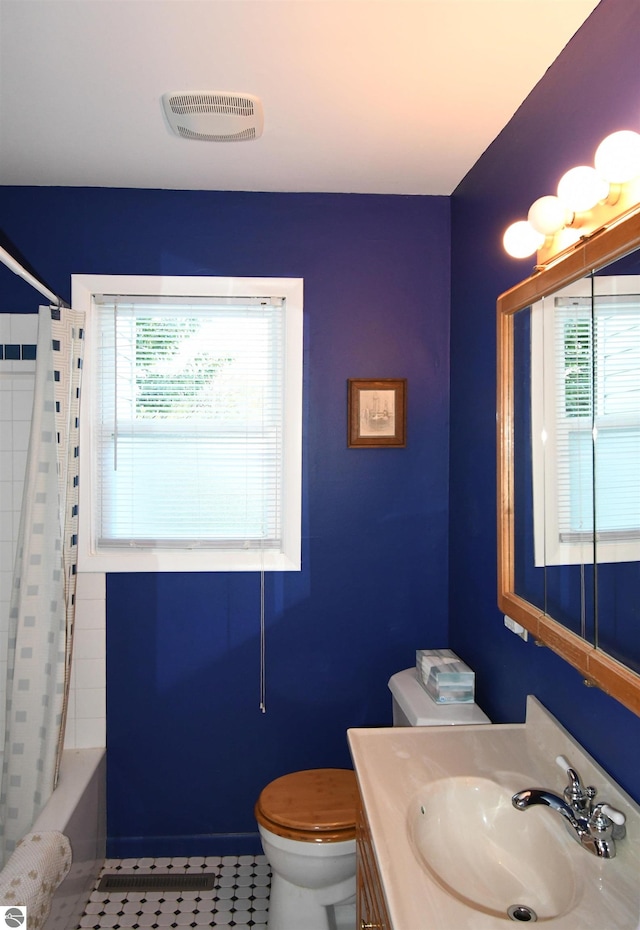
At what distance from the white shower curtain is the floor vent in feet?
1.38

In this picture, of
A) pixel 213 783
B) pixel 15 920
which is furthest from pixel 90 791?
pixel 15 920

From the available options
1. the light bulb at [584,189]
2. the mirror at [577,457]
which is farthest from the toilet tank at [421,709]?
the light bulb at [584,189]

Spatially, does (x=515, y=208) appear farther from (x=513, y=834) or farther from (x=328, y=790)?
(x=328, y=790)

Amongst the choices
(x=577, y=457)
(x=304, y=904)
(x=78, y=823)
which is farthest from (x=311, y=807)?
(x=577, y=457)

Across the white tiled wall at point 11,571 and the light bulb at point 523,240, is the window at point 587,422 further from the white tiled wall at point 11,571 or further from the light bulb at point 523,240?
the white tiled wall at point 11,571

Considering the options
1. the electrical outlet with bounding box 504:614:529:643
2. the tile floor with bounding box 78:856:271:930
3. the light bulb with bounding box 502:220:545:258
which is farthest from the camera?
the tile floor with bounding box 78:856:271:930

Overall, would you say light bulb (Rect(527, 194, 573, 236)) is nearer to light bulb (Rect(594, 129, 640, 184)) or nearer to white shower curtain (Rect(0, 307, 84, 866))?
light bulb (Rect(594, 129, 640, 184))

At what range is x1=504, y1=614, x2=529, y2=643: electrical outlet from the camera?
5.86 feet

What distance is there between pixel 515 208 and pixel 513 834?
1.66 m

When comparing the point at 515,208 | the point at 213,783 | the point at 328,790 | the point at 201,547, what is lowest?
the point at 213,783

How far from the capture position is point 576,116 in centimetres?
157

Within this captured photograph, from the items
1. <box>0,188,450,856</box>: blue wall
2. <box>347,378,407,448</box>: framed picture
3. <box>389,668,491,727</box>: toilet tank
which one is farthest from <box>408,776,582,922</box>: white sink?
<box>347,378,407,448</box>: framed picture

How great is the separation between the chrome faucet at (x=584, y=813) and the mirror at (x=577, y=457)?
0.79 ft

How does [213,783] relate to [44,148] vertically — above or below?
below
